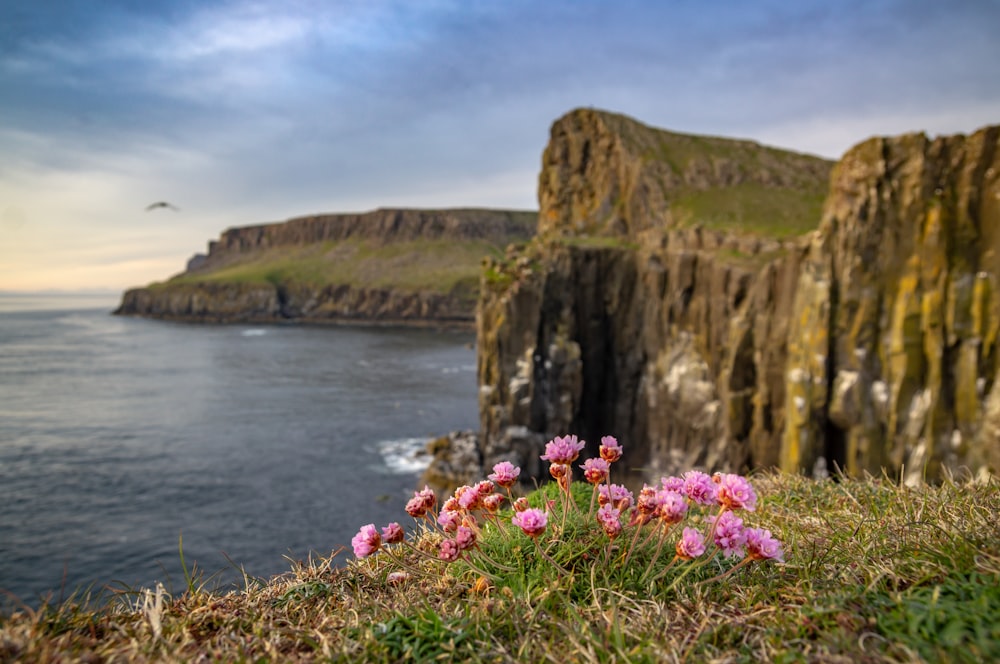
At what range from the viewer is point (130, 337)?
511ft

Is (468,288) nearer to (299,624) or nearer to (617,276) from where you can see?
(617,276)

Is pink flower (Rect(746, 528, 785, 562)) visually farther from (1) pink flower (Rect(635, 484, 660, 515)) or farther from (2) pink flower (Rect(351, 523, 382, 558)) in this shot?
(2) pink flower (Rect(351, 523, 382, 558))

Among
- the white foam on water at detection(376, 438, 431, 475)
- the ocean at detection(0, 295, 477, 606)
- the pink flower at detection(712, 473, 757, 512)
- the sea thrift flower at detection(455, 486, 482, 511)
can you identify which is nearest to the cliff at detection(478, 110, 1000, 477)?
the white foam on water at detection(376, 438, 431, 475)

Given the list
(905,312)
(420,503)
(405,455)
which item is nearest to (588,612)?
(420,503)

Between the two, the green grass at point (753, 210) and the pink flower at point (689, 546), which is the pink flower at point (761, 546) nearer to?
the pink flower at point (689, 546)

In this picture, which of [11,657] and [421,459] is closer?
[11,657]

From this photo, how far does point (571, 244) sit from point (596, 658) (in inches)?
1933

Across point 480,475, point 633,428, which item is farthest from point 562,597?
point 633,428

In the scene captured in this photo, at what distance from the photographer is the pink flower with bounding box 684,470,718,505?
4.29m

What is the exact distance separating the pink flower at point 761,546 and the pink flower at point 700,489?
430 millimetres

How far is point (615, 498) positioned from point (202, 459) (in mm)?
54378

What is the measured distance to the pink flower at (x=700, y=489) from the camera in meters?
4.29

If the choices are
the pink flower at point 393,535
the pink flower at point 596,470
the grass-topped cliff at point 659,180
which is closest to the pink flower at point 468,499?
the pink flower at point 393,535

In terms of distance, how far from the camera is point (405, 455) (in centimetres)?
5216
